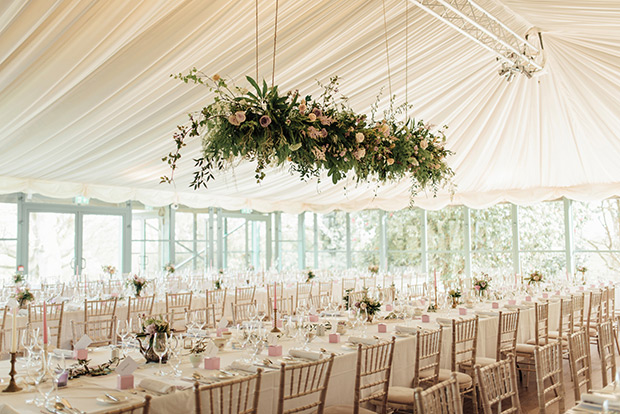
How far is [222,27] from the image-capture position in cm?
484

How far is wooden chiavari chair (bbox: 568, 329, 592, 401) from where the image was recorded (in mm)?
3801

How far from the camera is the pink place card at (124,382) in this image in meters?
3.23

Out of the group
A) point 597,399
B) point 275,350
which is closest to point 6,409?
point 275,350

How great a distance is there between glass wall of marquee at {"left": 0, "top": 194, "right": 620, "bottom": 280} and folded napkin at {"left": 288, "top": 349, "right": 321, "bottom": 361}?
7845 mm

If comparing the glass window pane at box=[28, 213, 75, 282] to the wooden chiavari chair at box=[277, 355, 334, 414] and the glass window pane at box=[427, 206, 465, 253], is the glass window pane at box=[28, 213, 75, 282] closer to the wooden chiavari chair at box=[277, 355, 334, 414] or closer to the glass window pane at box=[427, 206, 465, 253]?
the wooden chiavari chair at box=[277, 355, 334, 414]

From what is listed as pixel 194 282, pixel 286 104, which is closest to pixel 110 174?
pixel 194 282

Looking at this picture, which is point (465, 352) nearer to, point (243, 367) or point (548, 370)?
point (548, 370)

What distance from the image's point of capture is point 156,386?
315cm

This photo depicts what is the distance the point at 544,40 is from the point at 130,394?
21.5 ft

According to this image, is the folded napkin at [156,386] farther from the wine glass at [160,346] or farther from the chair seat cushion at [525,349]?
the chair seat cushion at [525,349]

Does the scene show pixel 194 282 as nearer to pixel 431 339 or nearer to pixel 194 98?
pixel 194 98

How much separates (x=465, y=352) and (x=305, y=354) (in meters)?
1.87

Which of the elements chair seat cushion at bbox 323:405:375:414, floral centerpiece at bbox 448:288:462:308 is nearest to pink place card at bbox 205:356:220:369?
chair seat cushion at bbox 323:405:375:414

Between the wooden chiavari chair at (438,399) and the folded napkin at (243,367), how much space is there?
134 cm
